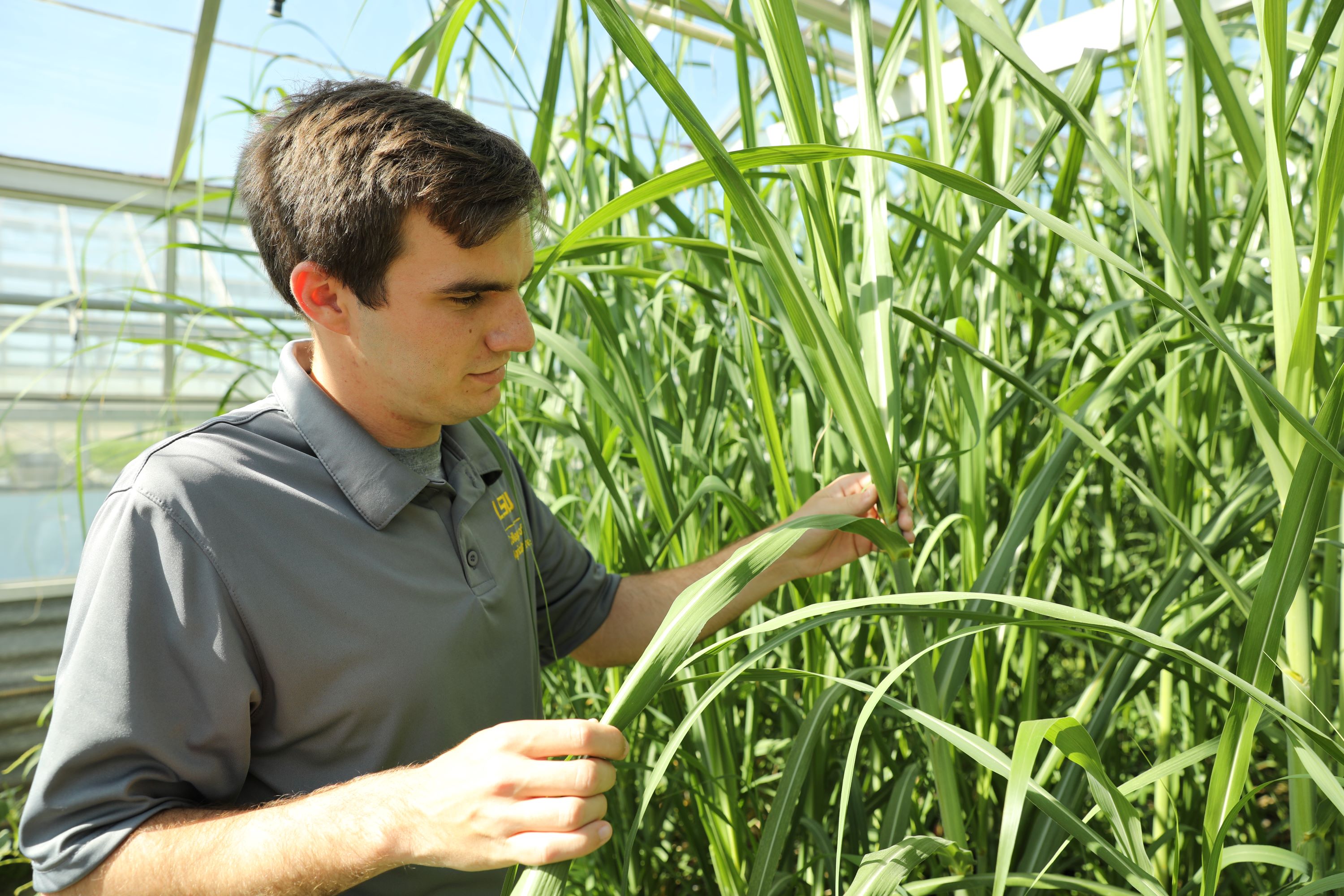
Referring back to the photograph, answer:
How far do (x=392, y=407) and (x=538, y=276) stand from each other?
0.83ft

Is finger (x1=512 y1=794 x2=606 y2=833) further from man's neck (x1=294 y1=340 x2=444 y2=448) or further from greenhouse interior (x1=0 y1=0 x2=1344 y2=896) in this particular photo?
man's neck (x1=294 y1=340 x2=444 y2=448)

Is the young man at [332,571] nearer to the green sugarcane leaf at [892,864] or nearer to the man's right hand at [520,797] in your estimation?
the man's right hand at [520,797]

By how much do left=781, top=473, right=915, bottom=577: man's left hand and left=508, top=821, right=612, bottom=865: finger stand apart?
0.24m

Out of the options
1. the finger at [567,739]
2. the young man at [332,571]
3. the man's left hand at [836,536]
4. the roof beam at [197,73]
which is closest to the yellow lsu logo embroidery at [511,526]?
the young man at [332,571]

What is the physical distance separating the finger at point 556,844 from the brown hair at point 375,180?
374 millimetres

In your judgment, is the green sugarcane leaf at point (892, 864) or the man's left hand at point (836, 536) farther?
the man's left hand at point (836, 536)

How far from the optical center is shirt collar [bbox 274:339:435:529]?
591 millimetres

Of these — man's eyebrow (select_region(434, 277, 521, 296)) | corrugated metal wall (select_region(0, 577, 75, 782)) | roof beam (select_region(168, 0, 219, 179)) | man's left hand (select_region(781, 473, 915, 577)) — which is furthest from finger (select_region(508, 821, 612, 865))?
corrugated metal wall (select_region(0, 577, 75, 782))

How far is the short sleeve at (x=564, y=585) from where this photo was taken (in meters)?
0.76

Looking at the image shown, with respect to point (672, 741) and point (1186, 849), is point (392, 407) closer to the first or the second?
point (672, 741)

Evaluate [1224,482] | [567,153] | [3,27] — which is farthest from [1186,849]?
[3,27]

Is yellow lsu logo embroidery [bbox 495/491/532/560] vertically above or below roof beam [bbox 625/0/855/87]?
below

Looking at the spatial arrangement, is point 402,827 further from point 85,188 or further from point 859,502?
point 85,188

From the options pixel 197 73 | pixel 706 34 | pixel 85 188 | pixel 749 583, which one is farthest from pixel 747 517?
pixel 85 188
